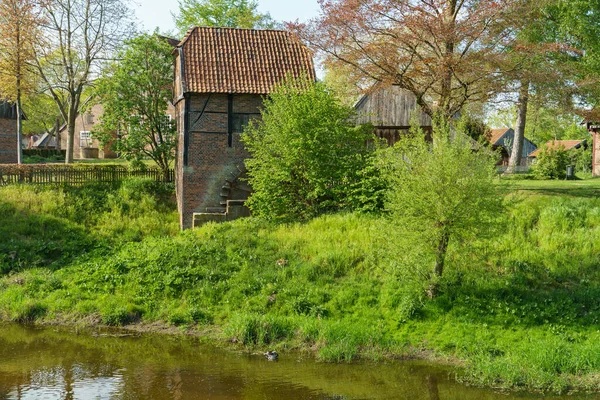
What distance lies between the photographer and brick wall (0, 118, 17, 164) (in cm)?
3775

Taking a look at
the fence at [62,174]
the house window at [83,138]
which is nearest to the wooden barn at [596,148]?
the fence at [62,174]

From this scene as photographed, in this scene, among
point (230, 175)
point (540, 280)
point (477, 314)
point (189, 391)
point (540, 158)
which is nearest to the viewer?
point (189, 391)

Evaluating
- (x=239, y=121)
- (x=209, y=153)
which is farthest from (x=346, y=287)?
(x=239, y=121)

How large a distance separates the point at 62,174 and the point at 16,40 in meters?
8.25

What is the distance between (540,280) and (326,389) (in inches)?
286

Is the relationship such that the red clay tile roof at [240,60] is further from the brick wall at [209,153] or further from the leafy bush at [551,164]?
the leafy bush at [551,164]

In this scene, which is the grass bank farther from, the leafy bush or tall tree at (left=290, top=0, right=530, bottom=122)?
the leafy bush

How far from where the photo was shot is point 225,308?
16984 mm

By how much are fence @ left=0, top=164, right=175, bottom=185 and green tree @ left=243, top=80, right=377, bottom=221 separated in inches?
273

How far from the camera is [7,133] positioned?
3819 cm

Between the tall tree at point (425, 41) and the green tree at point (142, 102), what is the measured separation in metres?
7.88

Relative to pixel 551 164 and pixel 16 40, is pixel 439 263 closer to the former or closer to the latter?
pixel 551 164

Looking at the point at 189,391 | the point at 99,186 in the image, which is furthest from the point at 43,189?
the point at 189,391

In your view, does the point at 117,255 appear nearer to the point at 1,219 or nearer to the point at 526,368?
the point at 1,219
